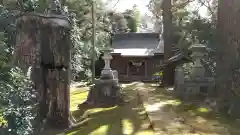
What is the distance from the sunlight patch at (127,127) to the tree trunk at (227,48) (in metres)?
2.63

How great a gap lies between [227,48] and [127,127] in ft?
11.8

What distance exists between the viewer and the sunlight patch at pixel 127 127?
249 inches

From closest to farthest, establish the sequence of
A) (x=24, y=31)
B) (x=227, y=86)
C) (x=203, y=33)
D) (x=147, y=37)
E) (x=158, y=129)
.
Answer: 1. (x=158, y=129)
2. (x=24, y=31)
3. (x=227, y=86)
4. (x=203, y=33)
5. (x=147, y=37)

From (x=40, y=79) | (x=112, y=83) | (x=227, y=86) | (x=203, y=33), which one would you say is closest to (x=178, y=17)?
(x=203, y=33)

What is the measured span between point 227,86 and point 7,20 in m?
6.40

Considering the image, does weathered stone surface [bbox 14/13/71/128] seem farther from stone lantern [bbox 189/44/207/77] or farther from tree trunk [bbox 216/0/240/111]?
stone lantern [bbox 189/44/207/77]

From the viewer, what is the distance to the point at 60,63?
305 inches

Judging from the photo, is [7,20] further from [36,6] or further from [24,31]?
[24,31]

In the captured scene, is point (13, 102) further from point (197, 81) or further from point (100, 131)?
point (197, 81)

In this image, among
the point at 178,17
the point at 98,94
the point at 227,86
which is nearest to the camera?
the point at 227,86

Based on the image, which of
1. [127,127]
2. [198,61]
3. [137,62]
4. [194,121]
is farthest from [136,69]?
[127,127]

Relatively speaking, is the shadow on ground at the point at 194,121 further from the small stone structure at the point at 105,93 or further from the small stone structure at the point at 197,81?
the small stone structure at the point at 105,93

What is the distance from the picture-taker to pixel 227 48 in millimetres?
8141

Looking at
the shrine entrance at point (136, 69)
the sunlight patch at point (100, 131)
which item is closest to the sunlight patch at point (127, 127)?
the sunlight patch at point (100, 131)
